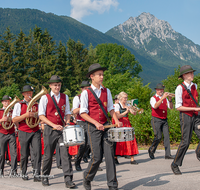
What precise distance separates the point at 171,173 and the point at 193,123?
125 centimetres

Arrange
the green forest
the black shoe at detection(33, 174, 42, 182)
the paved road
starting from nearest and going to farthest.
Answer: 1. the paved road
2. the black shoe at detection(33, 174, 42, 182)
3. the green forest

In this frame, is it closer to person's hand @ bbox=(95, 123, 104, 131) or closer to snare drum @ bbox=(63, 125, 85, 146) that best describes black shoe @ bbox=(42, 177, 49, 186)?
snare drum @ bbox=(63, 125, 85, 146)

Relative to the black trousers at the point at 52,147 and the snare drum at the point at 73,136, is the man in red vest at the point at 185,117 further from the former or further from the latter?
the black trousers at the point at 52,147

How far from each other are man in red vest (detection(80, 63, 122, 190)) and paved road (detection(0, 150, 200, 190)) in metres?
0.62

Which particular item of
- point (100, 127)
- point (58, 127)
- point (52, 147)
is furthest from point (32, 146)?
point (100, 127)

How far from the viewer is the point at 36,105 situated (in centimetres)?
677

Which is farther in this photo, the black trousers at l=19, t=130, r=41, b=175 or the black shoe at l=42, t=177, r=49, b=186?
the black trousers at l=19, t=130, r=41, b=175

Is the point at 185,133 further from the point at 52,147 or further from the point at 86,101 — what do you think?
the point at 52,147

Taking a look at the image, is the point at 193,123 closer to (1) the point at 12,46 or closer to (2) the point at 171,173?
(2) the point at 171,173

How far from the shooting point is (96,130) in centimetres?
498

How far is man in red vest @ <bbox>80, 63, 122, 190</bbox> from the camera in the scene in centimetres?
483

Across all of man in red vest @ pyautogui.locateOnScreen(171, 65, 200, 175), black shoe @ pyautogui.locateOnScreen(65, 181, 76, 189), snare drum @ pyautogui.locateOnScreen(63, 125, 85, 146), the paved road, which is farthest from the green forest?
snare drum @ pyautogui.locateOnScreen(63, 125, 85, 146)

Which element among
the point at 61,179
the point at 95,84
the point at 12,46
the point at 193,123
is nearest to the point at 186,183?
the point at 193,123

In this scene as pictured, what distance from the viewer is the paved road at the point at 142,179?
5.21 meters
